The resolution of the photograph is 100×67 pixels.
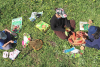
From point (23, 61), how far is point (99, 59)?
13.6ft

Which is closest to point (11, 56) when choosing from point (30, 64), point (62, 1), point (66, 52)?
point (30, 64)

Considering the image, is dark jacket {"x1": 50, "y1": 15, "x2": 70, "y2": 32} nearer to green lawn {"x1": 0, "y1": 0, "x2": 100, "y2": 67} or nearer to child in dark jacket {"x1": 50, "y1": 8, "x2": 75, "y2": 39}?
child in dark jacket {"x1": 50, "y1": 8, "x2": 75, "y2": 39}

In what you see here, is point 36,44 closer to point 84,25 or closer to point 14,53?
point 14,53

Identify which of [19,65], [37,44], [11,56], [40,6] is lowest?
[19,65]

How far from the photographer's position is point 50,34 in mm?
4996

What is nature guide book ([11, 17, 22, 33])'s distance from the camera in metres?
5.55

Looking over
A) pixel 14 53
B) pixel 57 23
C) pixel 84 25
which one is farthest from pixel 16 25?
pixel 84 25

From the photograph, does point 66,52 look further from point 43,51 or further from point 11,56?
point 11,56

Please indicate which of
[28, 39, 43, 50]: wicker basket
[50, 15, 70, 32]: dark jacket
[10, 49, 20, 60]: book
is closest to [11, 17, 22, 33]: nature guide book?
[10, 49, 20, 60]: book

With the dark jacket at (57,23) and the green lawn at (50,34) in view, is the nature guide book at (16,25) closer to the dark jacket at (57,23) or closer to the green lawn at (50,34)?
the green lawn at (50,34)

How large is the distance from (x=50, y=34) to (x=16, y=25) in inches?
100

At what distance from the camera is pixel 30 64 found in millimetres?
4762

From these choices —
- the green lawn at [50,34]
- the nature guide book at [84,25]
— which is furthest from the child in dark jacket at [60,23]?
the nature guide book at [84,25]

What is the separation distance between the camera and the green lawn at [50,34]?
4.31m
